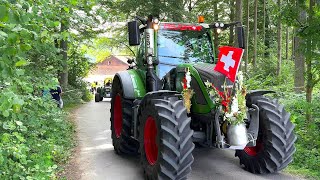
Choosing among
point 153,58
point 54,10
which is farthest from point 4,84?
point 153,58

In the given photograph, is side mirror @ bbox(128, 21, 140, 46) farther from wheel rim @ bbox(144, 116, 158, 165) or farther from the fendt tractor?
wheel rim @ bbox(144, 116, 158, 165)

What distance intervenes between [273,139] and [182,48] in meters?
2.46

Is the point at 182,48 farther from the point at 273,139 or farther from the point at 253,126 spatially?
the point at 273,139

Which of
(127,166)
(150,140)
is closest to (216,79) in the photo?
(150,140)

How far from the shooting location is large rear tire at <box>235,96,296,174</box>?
18.0 ft

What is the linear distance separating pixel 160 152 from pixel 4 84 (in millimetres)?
2159

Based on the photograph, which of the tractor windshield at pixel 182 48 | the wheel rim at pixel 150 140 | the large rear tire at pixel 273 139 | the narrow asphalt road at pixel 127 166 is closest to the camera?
the large rear tire at pixel 273 139

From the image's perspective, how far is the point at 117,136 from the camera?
780 centimetres

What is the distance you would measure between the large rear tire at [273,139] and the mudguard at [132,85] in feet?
7.49

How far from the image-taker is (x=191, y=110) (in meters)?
5.92

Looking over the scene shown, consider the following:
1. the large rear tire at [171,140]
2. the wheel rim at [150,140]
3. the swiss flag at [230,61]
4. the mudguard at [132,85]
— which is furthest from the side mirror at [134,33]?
the swiss flag at [230,61]

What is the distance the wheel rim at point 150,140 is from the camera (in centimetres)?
564

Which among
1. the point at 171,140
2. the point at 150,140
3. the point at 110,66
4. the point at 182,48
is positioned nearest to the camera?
the point at 171,140

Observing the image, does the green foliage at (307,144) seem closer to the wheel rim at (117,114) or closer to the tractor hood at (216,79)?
the tractor hood at (216,79)
